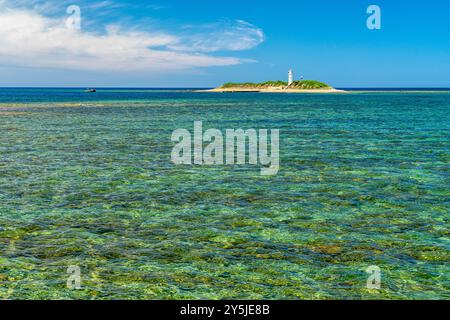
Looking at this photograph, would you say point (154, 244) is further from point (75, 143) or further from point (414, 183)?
point (75, 143)

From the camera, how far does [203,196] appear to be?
19766mm

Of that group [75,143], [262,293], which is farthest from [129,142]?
[262,293]

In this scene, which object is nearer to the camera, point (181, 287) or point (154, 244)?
point (181, 287)

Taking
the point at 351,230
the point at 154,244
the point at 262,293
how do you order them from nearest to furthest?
1. the point at 262,293
2. the point at 154,244
3. the point at 351,230

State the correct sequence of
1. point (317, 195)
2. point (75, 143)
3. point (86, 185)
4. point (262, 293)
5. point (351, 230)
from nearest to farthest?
point (262, 293) < point (351, 230) < point (317, 195) < point (86, 185) < point (75, 143)

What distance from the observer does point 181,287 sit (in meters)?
Result: 11.2

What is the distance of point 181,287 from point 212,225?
15.3ft

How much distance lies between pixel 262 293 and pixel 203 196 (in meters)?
9.19

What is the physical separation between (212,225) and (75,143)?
2467 cm

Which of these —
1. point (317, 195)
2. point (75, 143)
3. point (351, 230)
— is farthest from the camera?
point (75, 143)

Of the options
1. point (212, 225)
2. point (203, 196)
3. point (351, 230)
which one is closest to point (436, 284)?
point (351, 230)

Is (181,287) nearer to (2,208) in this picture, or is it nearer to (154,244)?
(154,244)

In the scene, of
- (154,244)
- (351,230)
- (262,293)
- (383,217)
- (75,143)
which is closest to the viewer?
(262,293)

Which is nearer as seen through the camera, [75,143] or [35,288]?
[35,288]
